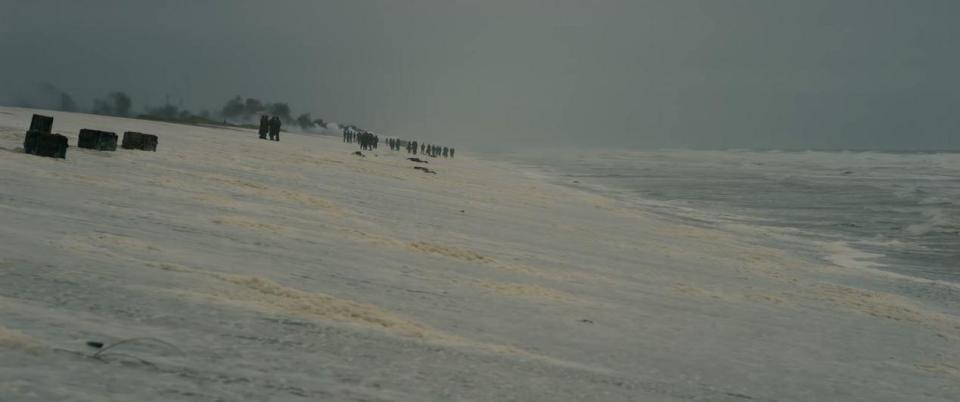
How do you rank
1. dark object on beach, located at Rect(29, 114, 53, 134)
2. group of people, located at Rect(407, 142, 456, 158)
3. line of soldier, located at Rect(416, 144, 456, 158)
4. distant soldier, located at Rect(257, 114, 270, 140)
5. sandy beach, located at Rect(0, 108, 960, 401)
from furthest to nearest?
1. line of soldier, located at Rect(416, 144, 456, 158)
2. group of people, located at Rect(407, 142, 456, 158)
3. distant soldier, located at Rect(257, 114, 270, 140)
4. dark object on beach, located at Rect(29, 114, 53, 134)
5. sandy beach, located at Rect(0, 108, 960, 401)

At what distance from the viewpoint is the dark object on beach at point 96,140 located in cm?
1334

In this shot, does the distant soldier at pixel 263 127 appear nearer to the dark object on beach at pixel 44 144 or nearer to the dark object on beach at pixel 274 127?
the dark object on beach at pixel 274 127

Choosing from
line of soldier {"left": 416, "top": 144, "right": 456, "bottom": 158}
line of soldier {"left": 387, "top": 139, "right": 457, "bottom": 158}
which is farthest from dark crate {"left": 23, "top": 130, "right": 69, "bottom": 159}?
line of soldier {"left": 416, "top": 144, "right": 456, "bottom": 158}

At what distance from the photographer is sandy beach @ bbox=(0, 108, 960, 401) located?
3918 mm

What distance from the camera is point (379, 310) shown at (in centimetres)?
572

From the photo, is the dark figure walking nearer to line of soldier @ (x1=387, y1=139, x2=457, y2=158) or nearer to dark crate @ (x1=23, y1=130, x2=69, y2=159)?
line of soldier @ (x1=387, y1=139, x2=457, y2=158)

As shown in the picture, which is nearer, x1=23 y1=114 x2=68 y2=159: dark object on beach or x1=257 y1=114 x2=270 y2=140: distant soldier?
x1=23 y1=114 x2=68 y2=159: dark object on beach

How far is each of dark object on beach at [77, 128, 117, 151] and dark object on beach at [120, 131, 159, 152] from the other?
33.1 inches

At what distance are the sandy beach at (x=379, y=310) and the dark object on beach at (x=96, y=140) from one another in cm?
83

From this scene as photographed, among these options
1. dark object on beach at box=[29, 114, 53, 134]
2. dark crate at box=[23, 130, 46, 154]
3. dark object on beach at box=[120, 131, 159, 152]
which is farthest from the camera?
dark object on beach at box=[120, 131, 159, 152]

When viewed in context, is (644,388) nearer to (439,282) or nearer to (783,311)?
(439,282)

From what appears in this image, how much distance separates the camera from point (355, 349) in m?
4.57

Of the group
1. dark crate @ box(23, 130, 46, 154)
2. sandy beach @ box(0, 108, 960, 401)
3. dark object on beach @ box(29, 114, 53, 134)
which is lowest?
sandy beach @ box(0, 108, 960, 401)

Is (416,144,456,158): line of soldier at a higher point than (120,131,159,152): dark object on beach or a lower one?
lower
